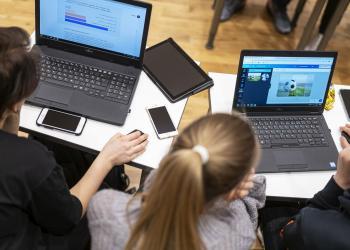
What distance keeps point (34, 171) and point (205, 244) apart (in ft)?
1.42

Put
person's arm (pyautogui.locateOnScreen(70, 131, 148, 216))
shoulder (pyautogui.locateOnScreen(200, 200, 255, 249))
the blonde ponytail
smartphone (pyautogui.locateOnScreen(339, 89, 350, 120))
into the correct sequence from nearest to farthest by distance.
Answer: the blonde ponytail
shoulder (pyautogui.locateOnScreen(200, 200, 255, 249))
person's arm (pyautogui.locateOnScreen(70, 131, 148, 216))
smartphone (pyautogui.locateOnScreen(339, 89, 350, 120))

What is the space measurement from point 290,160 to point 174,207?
651 millimetres

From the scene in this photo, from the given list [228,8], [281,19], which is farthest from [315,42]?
[228,8]

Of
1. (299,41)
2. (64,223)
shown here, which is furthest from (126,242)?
(299,41)

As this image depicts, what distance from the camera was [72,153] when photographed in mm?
1551

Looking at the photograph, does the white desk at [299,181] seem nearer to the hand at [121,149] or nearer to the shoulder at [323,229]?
the shoulder at [323,229]

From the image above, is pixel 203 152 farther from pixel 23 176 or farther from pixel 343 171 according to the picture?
pixel 343 171

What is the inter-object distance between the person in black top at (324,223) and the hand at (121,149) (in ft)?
1.69

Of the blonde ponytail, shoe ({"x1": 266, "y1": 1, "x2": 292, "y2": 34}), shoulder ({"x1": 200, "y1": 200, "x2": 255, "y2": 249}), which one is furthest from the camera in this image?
shoe ({"x1": 266, "y1": 1, "x2": 292, "y2": 34})

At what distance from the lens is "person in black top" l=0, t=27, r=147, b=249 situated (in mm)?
942

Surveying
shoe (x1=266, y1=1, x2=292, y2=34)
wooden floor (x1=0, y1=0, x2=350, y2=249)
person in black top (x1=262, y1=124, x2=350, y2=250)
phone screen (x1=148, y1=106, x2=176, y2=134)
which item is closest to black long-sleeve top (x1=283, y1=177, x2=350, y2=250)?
person in black top (x1=262, y1=124, x2=350, y2=250)

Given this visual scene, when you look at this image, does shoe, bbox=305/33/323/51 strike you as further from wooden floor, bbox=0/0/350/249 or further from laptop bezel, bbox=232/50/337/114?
laptop bezel, bbox=232/50/337/114

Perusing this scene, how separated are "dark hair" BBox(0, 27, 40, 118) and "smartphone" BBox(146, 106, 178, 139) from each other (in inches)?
17.9

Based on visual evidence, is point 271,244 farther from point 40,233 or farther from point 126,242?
point 40,233
